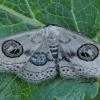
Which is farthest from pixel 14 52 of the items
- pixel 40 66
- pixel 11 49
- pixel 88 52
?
pixel 88 52

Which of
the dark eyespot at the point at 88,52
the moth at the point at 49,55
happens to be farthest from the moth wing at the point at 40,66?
the dark eyespot at the point at 88,52

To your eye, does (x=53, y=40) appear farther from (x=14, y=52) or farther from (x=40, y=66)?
(x=14, y=52)

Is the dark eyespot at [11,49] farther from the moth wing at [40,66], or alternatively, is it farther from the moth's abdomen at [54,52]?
the moth's abdomen at [54,52]

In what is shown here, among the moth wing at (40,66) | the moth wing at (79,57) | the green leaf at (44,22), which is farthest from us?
the green leaf at (44,22)

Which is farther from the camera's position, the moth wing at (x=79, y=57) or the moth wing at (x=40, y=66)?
the moth wing at (x=40, y=66)

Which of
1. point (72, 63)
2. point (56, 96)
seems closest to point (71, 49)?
point (72, 63)

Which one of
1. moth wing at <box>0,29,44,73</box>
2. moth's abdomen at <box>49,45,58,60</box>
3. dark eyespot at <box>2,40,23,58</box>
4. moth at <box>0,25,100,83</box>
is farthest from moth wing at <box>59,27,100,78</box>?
dark eyespot at <box>2,40,23,58</box>

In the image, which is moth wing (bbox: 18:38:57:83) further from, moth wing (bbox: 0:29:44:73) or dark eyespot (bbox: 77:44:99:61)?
dark eyespot (bbox: 77:44:99:61)
